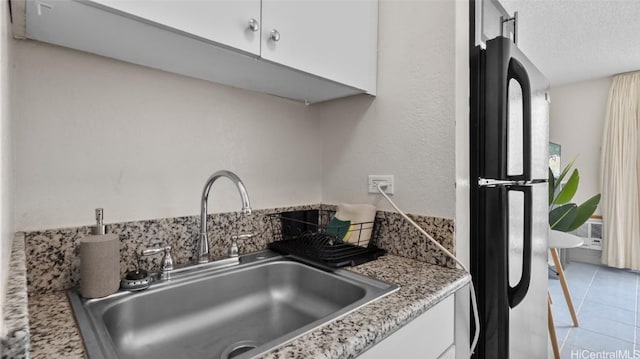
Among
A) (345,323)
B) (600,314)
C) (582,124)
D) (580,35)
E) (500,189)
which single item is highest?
(580,35)

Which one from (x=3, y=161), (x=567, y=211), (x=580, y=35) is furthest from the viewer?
(x=580, y=35)

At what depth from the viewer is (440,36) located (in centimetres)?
101

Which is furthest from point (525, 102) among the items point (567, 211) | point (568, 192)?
point (568, 192)

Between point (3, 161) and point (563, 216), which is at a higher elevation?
point (3, 161)

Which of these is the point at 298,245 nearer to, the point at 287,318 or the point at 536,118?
the point at 287,318

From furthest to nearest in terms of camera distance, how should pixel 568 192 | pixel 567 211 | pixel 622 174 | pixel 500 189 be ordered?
pixel 622 174 → pixel 568 192 → pixel 567 211 → pixel 500 189

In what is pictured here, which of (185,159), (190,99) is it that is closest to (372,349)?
(185,159)

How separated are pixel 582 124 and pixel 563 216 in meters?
2.77

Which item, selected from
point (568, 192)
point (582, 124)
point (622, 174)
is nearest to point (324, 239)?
point (568, 192)

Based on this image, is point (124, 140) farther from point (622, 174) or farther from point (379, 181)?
point (622, 174)

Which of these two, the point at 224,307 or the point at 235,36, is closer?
the point at 235,36

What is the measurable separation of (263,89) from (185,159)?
41cm

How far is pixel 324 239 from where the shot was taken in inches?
46.4

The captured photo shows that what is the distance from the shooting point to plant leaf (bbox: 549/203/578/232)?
2150 millimetres
